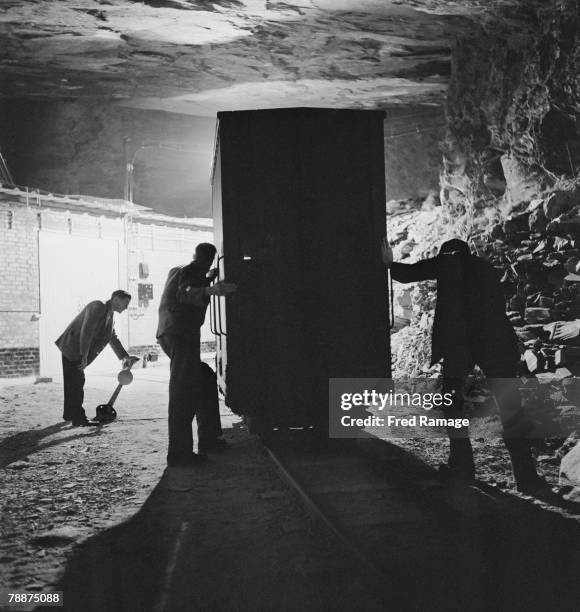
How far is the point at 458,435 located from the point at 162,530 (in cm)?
226

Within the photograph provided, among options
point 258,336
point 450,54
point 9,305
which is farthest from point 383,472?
point 9,305

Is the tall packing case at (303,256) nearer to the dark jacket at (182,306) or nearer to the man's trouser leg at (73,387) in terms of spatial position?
the dark jacket at (182,306)

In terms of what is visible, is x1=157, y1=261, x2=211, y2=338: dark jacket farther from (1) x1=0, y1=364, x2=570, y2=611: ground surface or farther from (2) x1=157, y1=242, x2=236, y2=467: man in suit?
(1) x1=0, y1=364, x2=570, y2=611: ground surface

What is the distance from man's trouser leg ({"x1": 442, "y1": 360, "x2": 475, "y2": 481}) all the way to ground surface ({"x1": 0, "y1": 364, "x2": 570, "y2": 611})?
1.13 feet

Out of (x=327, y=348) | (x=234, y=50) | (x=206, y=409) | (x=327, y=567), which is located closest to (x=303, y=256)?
(x=327, y=348)

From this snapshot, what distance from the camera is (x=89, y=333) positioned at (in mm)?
7031

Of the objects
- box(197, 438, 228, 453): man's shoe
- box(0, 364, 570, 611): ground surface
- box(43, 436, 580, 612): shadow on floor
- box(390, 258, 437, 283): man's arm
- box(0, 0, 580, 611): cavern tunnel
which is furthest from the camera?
box(197, 438, 228, 453): man's shoe

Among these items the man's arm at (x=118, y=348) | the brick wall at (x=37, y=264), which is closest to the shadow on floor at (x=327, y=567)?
the man's arm at (x=118, y=348)

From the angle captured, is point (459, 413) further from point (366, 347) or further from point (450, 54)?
point (450, 54)

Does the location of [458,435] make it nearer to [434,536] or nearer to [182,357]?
[434,536]

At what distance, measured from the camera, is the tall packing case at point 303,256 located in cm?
503

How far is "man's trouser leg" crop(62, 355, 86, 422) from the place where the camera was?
7148mm

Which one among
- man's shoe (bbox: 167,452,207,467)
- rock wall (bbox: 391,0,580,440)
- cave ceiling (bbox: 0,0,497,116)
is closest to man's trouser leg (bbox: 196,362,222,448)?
man's shoe (bbox: 167,452,207,467)

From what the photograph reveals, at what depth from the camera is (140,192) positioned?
1831 centimetres
